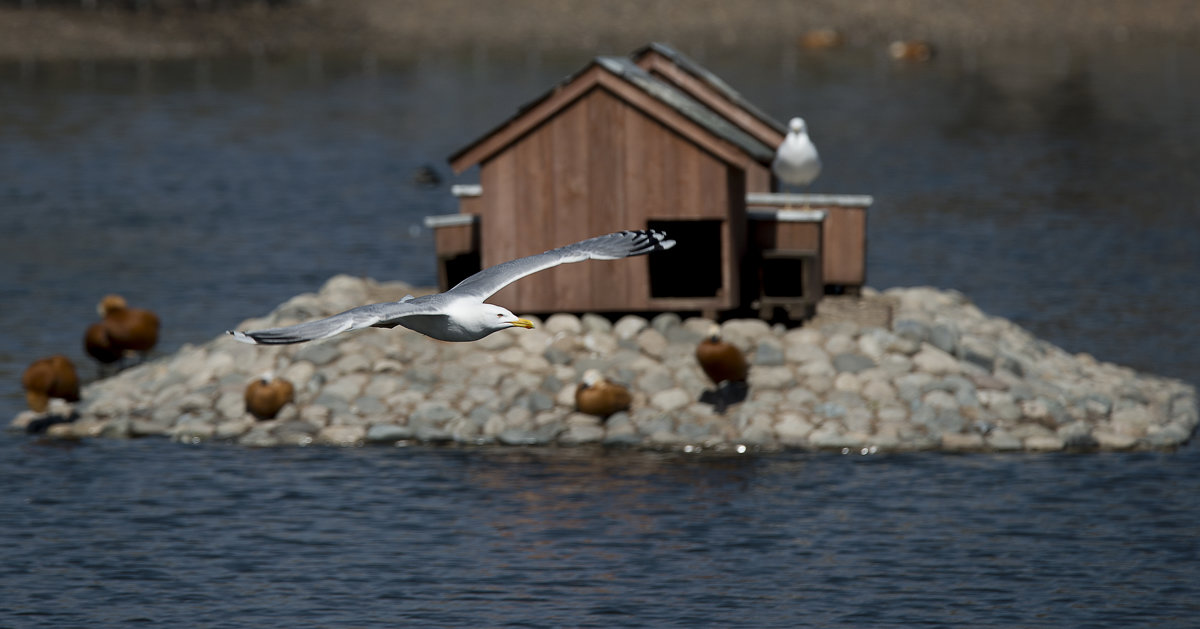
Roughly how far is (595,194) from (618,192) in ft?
1.17

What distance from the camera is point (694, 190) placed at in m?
27.2

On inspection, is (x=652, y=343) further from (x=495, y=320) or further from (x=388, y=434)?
(x=495, y=320)

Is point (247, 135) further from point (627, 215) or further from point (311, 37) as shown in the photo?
point (627, 215)

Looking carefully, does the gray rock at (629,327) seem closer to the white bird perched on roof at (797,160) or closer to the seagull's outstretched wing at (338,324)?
the white bird perched on roof at (797,160)

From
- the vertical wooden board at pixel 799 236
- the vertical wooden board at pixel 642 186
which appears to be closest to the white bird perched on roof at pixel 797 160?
the vertical wooden board at pixel 799 236

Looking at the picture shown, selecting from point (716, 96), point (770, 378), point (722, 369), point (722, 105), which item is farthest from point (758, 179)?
point (722, 369)

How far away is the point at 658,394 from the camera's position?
1017 inches

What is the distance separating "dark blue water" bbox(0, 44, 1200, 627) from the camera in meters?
20.0

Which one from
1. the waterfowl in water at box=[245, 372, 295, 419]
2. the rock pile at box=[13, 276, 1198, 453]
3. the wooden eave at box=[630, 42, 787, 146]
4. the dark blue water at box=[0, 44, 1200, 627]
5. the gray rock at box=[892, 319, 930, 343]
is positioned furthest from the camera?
the wooden eave at box=[630, 42, 787, 146]

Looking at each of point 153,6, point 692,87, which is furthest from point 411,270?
point 153,6

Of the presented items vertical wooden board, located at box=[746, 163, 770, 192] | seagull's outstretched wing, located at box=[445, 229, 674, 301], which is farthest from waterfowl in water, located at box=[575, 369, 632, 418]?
seagull's outstretched wing, located at box=[445, 229, 674, 301]

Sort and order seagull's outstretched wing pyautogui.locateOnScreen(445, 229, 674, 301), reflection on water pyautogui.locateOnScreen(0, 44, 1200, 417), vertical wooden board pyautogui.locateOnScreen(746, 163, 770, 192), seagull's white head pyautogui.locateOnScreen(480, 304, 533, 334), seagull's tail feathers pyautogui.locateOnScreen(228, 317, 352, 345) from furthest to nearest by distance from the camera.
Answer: reflection on water pyautogui.locateOnScreen(0, 44, 1200, 417) → vertical wooden board pyautogui.locateOnScreen(746, 163, 770, 192) → seagull's outstretched wing pyautogui.locateOnScreen(445, 229, 674, 301) → seagull's white head pyautogui.locateOnScreen(480, 304, 533, 334) → seagull's tail feathers pyautogui.locateOnScreen(228, 317, 352, 345)

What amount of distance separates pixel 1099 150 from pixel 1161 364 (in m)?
31.1

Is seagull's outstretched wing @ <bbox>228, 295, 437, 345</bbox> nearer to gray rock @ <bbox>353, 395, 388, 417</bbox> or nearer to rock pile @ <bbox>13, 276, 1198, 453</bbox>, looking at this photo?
rock pile @ <bbox>13, 276, 1198, 453</bbox>
